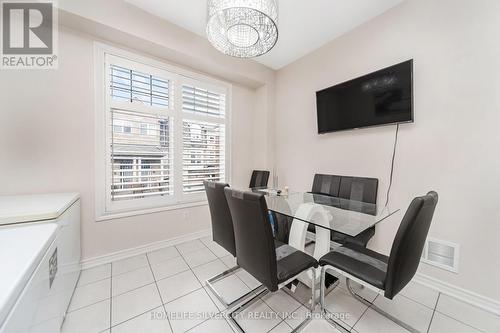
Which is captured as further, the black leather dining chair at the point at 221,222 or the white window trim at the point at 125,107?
the white window trim at the point at 125,107

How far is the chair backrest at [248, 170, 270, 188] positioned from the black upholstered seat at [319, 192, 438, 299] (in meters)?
1.92

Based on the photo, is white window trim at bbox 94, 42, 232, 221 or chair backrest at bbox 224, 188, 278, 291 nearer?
chair backrest at bbox 224, 188, 278, 291

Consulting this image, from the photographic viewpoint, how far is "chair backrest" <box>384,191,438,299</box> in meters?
1.00

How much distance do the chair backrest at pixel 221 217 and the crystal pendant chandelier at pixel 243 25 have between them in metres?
1.28

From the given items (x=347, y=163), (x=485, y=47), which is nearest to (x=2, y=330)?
(x=347, y=163)

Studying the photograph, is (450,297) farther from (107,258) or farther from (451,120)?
(107,258)

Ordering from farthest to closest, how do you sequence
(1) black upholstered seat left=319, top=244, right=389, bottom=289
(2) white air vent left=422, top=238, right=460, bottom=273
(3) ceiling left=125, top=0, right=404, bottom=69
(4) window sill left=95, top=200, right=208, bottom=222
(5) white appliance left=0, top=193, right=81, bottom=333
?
(4) window sill left=95, top=200, right=208, bottom=222
(3) ceiling left=125, top=0, right=404, bottom=69
(2) white air vent left=422, top=238, right=460, bottom=273
(1) black upholstered seat left=319, top=244, right=389, bottom=289
(5) white appliance left=0, top=193, right=81, bottom=333

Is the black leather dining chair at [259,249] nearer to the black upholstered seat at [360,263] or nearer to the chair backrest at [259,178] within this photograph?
the black upholstered seat at [360,263]

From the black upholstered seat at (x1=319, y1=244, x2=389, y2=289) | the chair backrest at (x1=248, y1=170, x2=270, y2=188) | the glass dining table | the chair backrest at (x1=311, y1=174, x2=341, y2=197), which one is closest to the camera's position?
the black upholstered seat at (x1=319, y1=244, x2=389, y2=289)

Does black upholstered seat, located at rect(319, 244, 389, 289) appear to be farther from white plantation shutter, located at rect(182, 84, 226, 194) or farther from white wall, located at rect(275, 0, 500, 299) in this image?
white plantation shutter, located at rect(182, 84, 226, 194)

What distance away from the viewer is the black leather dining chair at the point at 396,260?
1014 mm

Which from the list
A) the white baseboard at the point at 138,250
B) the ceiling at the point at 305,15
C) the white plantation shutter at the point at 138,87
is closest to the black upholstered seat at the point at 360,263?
the white baseboard at the point at 138,250

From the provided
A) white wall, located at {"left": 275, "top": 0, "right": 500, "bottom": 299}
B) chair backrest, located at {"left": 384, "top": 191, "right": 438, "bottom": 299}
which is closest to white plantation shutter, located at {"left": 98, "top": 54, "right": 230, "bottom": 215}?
white wall, located at {"left": 275, "top": 0, "right": 500, "bottom": 299}

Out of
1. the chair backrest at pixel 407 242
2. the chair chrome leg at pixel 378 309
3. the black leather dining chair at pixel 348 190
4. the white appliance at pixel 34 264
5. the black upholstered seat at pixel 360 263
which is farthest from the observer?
the black leather dining chair at pixel 348 190
